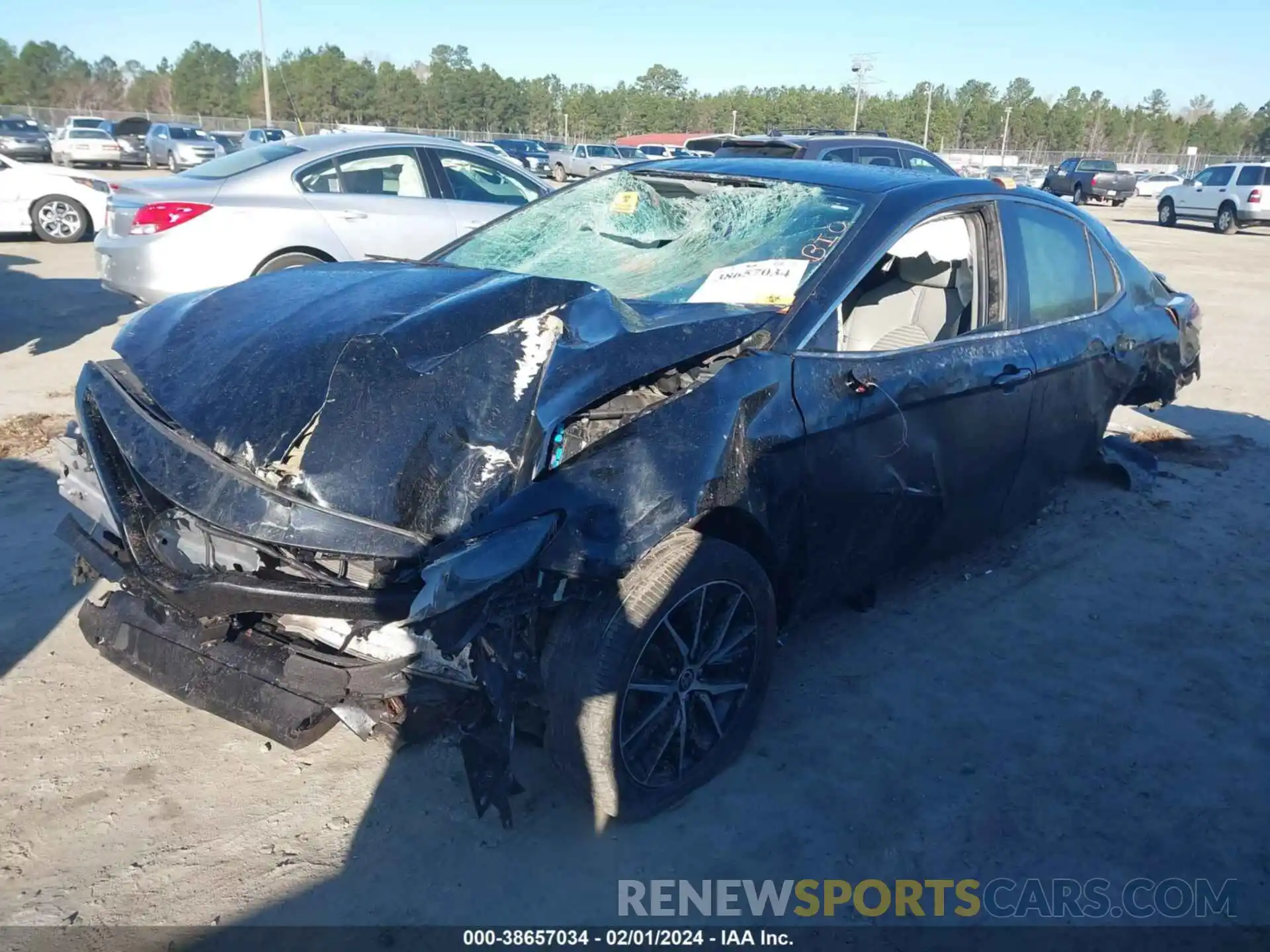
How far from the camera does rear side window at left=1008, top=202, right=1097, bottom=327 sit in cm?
409

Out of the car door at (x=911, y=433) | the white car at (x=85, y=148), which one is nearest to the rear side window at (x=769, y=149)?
the car door at (x=911, y=433)

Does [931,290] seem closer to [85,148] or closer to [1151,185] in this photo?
[85,148]

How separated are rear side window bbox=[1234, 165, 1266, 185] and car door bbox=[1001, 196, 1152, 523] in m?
25.3

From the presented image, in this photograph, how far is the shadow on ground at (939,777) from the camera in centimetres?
264

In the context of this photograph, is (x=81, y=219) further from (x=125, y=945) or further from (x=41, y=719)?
(x=125, y=945)

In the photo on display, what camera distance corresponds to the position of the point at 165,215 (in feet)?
23.1

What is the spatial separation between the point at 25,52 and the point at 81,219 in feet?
285

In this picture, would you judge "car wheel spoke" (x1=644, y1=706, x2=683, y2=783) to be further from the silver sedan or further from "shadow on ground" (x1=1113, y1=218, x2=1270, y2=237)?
"shadow on ground" (x1=1113, y1=218, x2=1270, y2=237)

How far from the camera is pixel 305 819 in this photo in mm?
2785

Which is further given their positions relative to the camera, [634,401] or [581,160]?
[581,160]

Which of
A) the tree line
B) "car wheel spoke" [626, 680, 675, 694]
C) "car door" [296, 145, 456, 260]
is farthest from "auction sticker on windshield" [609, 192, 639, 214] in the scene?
the tree line

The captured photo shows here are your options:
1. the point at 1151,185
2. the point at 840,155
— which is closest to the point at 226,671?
the point at 840,155

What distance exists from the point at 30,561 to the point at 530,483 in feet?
9.43
